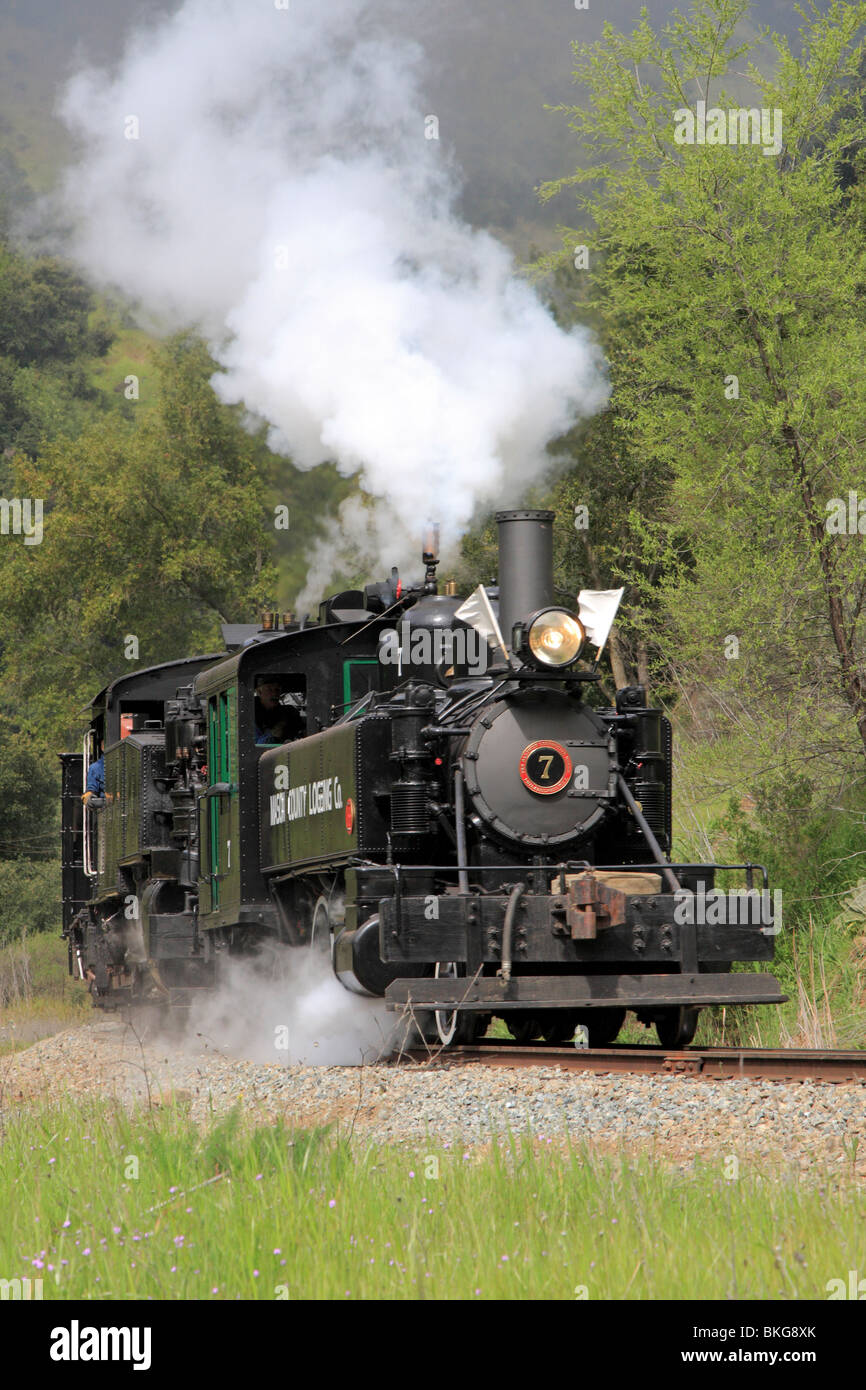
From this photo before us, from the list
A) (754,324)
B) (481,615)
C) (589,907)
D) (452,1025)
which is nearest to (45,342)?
(754,324)

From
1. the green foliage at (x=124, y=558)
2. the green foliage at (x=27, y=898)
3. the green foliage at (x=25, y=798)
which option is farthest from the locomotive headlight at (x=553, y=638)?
the green foliage at (x=25, y=798)

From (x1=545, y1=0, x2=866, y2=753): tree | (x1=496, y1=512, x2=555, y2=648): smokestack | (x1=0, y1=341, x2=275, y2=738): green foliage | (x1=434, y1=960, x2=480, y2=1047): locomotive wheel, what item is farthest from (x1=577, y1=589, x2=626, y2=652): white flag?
(x1=0, y1=341, x2=275, y2=738): green foliage

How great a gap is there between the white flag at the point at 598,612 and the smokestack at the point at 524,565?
0.28 metres

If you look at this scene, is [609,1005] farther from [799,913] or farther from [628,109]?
[628,109]

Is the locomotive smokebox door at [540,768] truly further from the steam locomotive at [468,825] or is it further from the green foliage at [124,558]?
the green foliage at [124,558]

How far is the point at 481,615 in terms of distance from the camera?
952 cm

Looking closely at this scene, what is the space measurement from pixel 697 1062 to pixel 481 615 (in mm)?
3270

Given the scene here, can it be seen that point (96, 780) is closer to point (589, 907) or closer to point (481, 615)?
point (481, 615)

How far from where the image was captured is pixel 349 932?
28.3ft

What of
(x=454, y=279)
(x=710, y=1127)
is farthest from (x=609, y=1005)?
(x=454, y=279)

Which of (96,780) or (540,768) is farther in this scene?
(96,780)

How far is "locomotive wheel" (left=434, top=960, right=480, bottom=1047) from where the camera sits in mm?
9055

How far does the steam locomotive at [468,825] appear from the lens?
843 centimetres

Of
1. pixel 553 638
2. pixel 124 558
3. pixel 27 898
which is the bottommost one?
pixel 27 898
